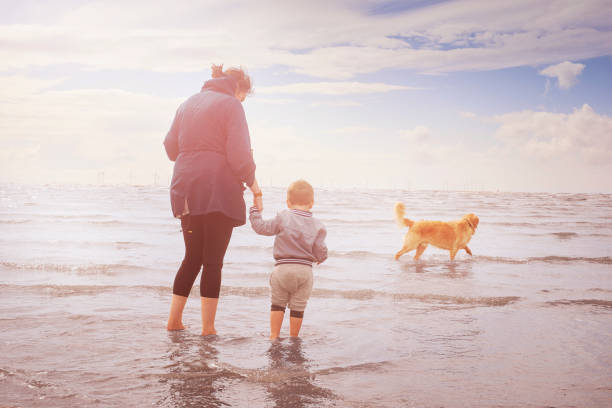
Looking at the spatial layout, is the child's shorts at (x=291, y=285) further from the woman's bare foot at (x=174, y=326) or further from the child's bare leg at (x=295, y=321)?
the woman's bare foot at (x=174, y=326)

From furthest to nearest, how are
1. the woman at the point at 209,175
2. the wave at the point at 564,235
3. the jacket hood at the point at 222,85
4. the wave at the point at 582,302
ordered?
the wave at the point at 564,235, the wave at the point at 582,302, the jacket hood at the point at 222,85, the woman at the point at 209,175

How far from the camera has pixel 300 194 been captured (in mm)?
Answer: 3924

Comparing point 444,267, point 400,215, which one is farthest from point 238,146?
point 400,215

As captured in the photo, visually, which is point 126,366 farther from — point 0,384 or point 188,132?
point 188,132

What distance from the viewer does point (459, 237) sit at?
29.1 ft

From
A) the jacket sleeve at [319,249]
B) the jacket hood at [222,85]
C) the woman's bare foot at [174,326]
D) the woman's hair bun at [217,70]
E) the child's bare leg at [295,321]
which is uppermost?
the woman's hair bun at [217,70]

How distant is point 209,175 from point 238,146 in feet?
1.00

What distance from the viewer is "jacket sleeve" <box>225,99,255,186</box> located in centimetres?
367

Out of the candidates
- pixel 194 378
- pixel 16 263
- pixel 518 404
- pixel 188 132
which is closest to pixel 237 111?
pixel 188 132

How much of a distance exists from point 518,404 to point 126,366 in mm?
2355

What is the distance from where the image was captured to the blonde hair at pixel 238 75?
159 inches

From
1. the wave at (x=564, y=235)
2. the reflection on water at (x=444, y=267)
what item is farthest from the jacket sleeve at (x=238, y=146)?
the wave at (x=564, y=235)

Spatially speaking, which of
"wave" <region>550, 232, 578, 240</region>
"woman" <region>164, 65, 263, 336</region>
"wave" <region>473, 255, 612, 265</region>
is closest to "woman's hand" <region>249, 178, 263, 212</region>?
"woman" <region>164, 65, 263, 336</region>

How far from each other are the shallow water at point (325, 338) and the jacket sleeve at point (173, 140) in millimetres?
1473
